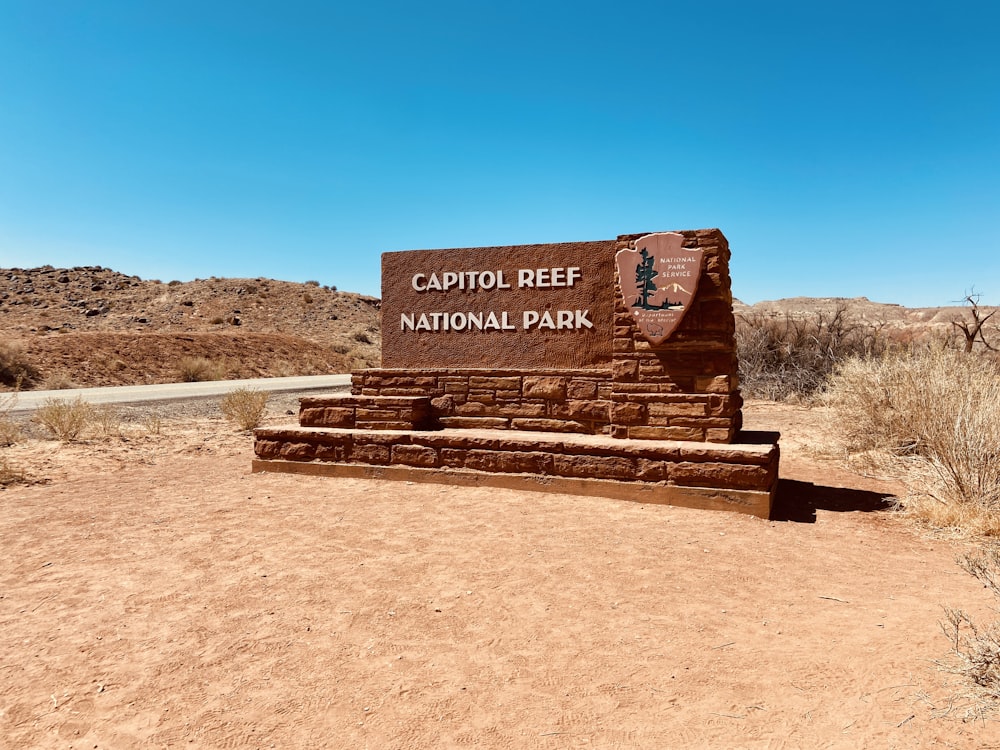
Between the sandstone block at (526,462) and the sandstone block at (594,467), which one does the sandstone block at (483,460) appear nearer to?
the sandstone block at (526,462)

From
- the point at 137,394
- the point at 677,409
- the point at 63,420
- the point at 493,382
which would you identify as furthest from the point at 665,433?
the point at 137,394

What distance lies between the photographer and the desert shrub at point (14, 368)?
1947 cm

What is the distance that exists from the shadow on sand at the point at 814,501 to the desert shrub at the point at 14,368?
20957mm

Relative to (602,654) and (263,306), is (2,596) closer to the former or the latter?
(602,654)

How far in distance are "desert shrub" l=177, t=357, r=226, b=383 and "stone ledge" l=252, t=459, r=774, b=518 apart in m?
18.2

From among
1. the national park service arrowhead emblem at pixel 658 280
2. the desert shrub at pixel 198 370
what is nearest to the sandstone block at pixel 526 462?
the national park service arrowhead emblem at pixel 658 280

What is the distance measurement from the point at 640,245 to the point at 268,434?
5.05 m

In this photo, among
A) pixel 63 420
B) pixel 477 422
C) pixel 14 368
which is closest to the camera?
pixel 477 422

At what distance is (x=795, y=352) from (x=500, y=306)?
38.2ft

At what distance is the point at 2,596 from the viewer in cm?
415

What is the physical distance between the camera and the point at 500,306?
822 centimetres

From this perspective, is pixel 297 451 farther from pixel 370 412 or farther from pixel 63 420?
pixel 63 420

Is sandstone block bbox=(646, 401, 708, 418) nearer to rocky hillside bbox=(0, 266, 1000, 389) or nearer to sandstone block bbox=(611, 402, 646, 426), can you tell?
sandstone block bbox=(611, 402, 646, 426)

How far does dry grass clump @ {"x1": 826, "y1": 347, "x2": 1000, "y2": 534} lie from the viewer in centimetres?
573
